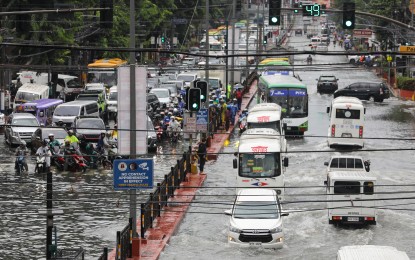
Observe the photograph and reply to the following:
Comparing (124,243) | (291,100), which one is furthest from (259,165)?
(291,100)

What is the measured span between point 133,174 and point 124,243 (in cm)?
212

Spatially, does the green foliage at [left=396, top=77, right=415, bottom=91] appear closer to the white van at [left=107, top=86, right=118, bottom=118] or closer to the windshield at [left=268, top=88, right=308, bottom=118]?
the windshield at [left=268, top=88, right=308, bottom=118]

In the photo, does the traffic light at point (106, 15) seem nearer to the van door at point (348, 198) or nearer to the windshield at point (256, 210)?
the windshield at point (256, 210)

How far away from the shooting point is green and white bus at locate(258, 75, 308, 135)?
58688mm

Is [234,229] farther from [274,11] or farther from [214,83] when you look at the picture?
[214,83]

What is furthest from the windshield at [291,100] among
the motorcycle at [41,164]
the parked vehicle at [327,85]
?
the parked vehicle at [327,85]

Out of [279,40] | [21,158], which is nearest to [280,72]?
[21,158]

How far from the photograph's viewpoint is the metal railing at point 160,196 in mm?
32938

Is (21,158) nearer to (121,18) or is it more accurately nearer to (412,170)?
(412,170)

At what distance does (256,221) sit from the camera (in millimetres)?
32781

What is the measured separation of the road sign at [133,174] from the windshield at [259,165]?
39.5 feet

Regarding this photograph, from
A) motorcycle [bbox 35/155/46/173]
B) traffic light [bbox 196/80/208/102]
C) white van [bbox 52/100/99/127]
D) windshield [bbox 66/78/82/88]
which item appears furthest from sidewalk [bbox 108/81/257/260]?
windshield [bbox 66/78/82/88]

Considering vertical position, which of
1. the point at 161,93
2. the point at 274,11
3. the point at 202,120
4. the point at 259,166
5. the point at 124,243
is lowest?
the point at 124,243

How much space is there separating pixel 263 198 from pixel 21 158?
1363cm
